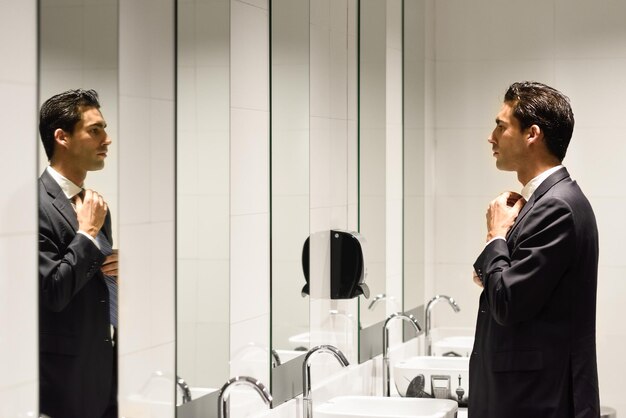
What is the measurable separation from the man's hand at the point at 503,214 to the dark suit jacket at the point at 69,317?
1200mm

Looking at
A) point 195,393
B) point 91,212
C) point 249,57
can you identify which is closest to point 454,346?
point 249,57

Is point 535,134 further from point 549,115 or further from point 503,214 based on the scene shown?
point 503,214

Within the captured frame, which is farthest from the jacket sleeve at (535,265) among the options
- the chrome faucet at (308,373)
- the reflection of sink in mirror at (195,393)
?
the reflection of sink in mirror at (195,393)

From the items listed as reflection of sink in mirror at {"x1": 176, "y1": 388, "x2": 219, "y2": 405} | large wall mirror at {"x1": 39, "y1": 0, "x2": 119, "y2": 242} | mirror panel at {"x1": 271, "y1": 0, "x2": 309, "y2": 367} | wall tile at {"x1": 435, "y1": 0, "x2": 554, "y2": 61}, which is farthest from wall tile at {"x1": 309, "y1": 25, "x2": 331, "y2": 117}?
wall tile at {"x1": 435, "y1": 0, "x2": 554, "y2": 61}

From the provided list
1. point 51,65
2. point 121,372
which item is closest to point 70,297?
point 121,372

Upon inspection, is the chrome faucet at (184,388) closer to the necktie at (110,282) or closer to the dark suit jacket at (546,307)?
the necktie at (110,282)

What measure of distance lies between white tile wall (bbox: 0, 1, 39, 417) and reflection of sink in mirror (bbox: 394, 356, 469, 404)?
1721 mm

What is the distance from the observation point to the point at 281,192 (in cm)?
250

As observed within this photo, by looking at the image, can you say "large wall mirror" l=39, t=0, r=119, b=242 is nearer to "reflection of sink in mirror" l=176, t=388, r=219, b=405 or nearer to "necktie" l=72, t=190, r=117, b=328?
"necktie" l=72, t=190, r=117, b=328

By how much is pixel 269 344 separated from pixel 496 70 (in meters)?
1.98

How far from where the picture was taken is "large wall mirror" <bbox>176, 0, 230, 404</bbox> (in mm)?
1971

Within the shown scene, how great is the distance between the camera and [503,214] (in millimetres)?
2631

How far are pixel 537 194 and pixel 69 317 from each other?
133cm

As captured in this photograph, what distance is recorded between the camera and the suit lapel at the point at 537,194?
254cm
